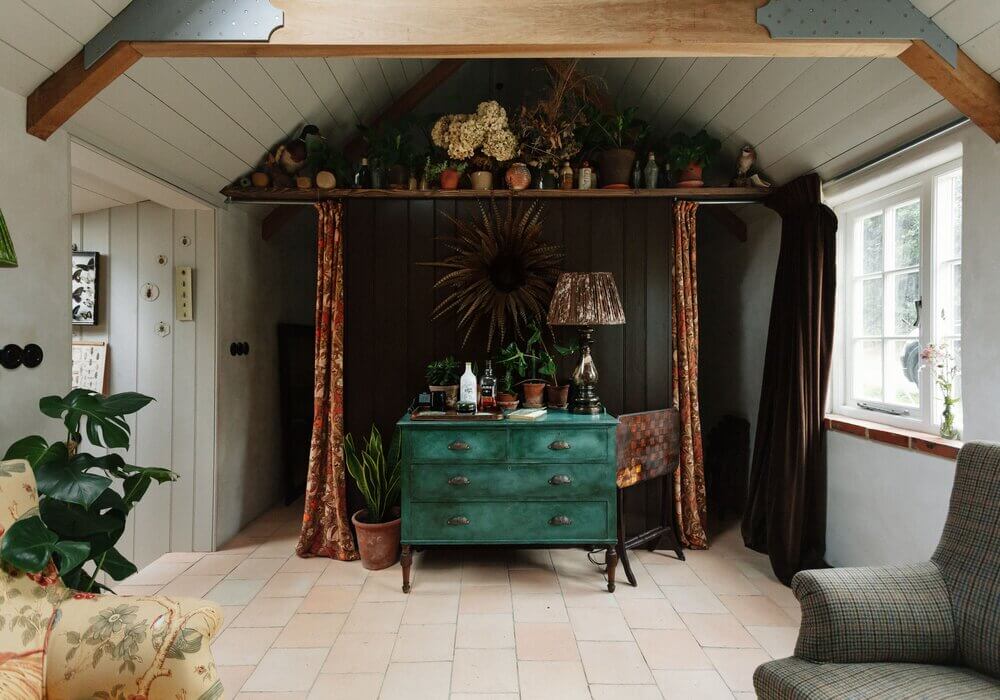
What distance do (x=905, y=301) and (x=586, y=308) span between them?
1.46 meters

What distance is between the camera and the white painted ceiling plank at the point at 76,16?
166 cm

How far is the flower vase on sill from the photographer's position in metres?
2.14

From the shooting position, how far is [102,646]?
1233 millimetres

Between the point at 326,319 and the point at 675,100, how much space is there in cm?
241

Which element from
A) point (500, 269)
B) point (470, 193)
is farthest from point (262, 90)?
point (500, 269)

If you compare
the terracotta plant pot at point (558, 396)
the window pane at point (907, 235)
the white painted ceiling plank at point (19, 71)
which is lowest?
the terracotta plant pot at point (558, 396)

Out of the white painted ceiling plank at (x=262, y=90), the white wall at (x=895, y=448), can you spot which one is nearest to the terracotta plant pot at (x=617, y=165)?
the white wall at (x=895, y=448)

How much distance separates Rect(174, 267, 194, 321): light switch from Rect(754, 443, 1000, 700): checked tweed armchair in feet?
10.4

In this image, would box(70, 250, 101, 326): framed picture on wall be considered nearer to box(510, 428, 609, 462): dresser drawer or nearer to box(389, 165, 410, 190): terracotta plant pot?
box(389, 165, 410, 190): terracotta plant pot

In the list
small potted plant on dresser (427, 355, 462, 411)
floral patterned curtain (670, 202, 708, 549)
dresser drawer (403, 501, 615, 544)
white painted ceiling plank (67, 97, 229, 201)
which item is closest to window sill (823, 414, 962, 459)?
floral patterned curtain (670, 202, 708, 549)

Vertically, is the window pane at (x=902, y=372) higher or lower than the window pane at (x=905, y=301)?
lower

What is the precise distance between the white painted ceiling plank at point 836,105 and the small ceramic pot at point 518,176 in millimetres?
1298

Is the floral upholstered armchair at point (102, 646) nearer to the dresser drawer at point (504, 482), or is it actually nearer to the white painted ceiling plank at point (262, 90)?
the dresser drawer at point (504, 482)

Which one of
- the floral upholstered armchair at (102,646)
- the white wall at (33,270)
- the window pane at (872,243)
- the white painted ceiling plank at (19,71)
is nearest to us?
the floral upholstered armchair at (102,646)
